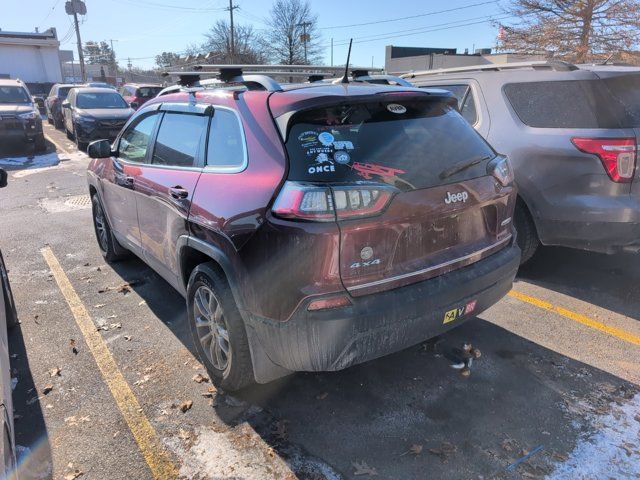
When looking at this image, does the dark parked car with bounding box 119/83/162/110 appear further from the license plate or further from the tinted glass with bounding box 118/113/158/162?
the license plate

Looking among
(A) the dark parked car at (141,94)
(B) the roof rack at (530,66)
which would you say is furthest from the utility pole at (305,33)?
(B) the roof rack at (530,66)

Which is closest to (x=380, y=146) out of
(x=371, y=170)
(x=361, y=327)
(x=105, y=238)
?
(x=371, y=170)

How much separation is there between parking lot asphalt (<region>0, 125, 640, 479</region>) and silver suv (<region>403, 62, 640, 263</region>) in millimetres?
679

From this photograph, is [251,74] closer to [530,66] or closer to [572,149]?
[572,149]

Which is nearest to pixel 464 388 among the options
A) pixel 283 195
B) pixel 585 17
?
pixel 283 195

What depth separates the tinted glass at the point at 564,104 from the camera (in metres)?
3.89

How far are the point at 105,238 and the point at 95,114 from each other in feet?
33.0

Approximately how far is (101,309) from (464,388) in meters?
3.17

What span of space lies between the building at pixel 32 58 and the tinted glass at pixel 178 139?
126 feet

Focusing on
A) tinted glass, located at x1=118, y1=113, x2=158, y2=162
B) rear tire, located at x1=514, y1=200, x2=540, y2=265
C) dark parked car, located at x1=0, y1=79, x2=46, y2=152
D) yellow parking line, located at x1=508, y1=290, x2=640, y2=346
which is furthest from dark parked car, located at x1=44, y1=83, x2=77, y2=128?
yellow parking line, located at x1=508, y1=290, x2=640, y2=346

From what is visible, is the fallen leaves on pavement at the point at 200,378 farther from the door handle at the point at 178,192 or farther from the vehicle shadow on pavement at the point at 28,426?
the door handle at the point at 178,192

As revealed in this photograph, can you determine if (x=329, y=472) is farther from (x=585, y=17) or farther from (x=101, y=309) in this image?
(x=585, y=17)

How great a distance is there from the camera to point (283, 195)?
7.75 feet

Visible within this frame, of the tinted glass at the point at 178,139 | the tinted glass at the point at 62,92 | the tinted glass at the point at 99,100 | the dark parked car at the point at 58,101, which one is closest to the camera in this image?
the tinted glass at the point at 178,139
